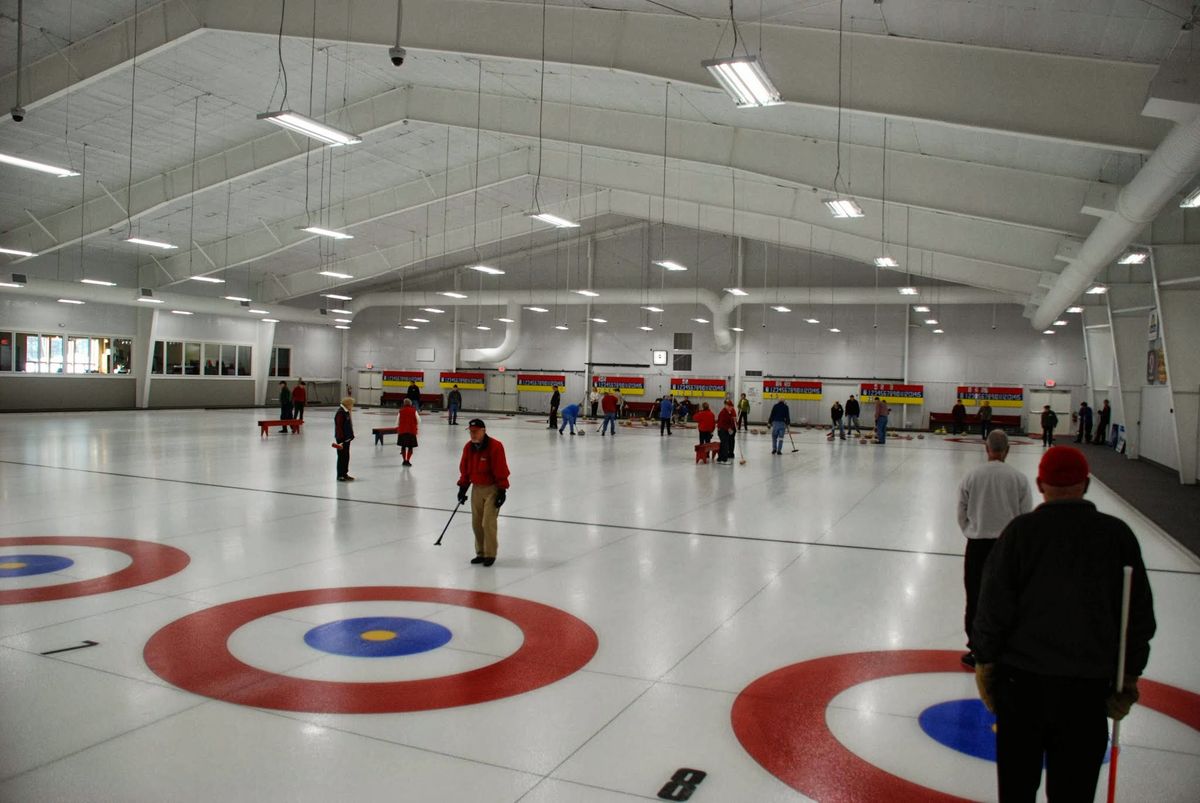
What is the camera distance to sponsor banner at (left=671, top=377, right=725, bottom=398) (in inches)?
1570

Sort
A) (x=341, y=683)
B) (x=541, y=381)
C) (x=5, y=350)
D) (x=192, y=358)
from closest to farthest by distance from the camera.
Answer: (x=341, y=683)
(x=5, y=350)
(x=192, y=358)
(x=541, y=381)

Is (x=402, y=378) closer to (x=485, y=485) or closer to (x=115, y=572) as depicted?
(x=485, y=485)

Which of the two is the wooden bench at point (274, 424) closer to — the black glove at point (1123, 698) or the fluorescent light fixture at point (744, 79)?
the fluorescent light fixture at point (744, 79)

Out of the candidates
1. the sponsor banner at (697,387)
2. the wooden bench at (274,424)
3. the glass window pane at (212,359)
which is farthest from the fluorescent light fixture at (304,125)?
the glass window pane at (212,359)

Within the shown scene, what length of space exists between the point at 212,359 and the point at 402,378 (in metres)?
10.6

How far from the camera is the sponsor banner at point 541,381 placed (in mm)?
43250

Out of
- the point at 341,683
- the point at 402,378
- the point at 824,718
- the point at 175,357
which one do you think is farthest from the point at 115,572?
the point at 402,378

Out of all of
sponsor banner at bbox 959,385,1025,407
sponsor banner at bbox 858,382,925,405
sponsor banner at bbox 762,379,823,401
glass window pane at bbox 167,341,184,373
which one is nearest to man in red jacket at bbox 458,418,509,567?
sponsor banner at bbox 858,382,925,405

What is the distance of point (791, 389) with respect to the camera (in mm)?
39250

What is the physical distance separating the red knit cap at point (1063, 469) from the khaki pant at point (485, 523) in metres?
5.89

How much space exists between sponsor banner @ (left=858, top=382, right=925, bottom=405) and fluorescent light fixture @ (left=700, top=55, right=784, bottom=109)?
29805 millimetres

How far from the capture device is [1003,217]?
1495 centimetres

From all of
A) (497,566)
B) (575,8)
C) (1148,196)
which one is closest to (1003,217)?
(1148,196)

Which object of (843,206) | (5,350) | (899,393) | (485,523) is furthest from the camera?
(899,393)
